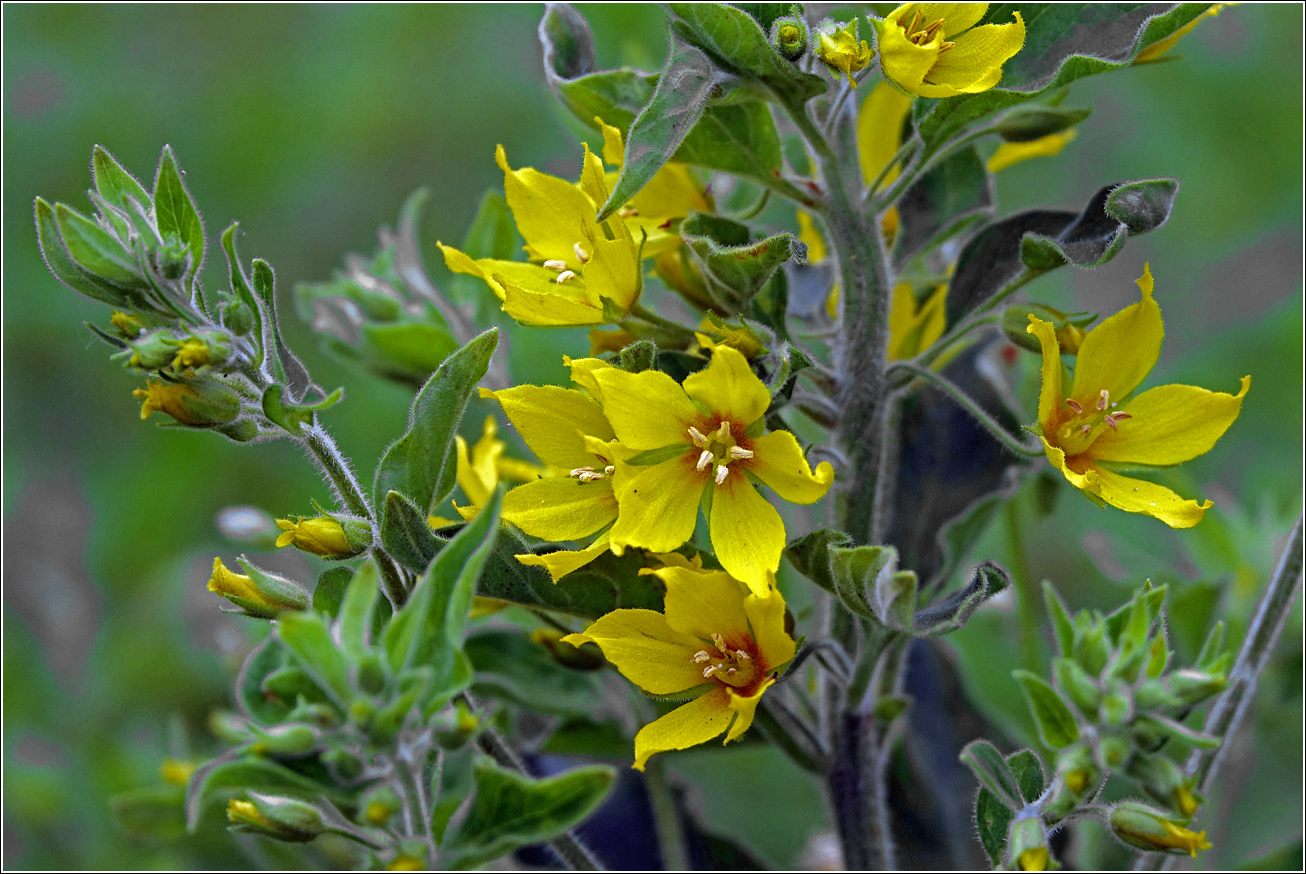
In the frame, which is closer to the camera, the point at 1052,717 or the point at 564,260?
the point at 1052,717

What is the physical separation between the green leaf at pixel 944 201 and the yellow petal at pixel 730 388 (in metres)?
0.42

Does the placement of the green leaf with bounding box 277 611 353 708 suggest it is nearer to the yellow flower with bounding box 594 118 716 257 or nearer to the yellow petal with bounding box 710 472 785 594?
the yellow petal with bounding box 710 472 785 594

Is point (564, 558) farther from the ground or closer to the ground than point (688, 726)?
farther from the ground

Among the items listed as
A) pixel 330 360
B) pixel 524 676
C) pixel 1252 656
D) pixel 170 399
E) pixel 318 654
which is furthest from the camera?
pixel 330 360

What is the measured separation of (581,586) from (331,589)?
227 mm

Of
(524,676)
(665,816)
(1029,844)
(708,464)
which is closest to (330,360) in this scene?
(524,676)

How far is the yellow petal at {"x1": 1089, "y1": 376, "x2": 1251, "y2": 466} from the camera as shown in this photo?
1125mm

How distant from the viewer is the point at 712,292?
1.10 m

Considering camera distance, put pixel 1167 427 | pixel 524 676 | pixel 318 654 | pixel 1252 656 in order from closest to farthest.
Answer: pixel 318 654 → pixel 1167 427 → pixel 1252 656 → pixel 524 676

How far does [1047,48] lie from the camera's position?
116cm

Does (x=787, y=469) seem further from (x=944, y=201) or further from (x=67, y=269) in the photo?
(x=67, y=269)

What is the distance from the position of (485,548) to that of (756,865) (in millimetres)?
863

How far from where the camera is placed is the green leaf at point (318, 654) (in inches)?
33.0

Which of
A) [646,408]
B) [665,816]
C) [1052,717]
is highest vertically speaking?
[646,408]
